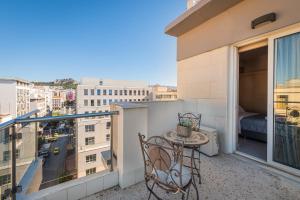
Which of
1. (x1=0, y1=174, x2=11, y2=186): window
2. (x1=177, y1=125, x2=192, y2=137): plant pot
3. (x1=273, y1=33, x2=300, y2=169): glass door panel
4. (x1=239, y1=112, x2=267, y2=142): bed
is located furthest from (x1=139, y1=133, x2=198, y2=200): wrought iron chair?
(x1=239, y1=112, x2=267, y2=142): bed

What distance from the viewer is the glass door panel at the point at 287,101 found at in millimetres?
2014

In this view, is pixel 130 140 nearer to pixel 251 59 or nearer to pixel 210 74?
pixel 210 74

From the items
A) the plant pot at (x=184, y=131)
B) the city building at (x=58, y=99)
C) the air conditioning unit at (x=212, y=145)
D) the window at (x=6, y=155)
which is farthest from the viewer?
the city building at (x=58, y=99)

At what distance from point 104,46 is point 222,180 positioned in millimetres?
17448

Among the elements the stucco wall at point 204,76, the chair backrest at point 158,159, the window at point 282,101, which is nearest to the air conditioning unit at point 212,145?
the stucco wall at point 204,76

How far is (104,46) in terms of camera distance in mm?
16203

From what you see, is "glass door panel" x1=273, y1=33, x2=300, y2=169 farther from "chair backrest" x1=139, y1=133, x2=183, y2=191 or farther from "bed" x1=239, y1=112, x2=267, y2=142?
"chair backrest" x1=139, y1=133, x2=183, y2=191

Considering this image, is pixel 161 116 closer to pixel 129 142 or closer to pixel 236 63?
pixel 129 142

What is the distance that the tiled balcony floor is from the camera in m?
1.61

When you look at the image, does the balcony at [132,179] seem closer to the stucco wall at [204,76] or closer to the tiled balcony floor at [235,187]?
the tiled balcony floor at [235,187]

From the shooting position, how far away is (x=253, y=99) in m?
4.86

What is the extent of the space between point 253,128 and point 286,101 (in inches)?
61.0

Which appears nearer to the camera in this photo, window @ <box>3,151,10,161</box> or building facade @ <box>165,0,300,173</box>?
window @ <box>3,151,10,161</box>

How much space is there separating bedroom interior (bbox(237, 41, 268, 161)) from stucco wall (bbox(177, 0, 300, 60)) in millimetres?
1267
